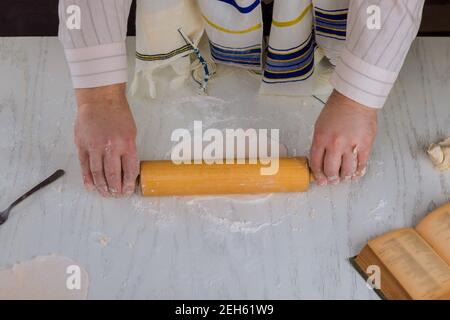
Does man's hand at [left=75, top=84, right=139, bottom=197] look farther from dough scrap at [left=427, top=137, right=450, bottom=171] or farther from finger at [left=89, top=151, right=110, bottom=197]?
dough scrap at [left=427, top=137, right=450, bottom=171]

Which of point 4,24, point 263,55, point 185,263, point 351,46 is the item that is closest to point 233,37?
point 263,55

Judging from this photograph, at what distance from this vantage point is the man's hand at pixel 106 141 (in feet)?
3.35

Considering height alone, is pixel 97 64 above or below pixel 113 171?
→ above

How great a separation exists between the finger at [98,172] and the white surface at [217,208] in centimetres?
2

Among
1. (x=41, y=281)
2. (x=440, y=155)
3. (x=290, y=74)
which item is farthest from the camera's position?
(x=290, y=74)

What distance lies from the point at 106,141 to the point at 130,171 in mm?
64

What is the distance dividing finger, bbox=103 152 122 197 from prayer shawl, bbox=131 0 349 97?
245mm

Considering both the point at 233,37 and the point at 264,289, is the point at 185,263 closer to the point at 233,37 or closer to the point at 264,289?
the point at 264,289

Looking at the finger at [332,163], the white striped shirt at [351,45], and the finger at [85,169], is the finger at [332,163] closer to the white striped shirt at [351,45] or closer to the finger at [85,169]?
the white striped shirt at [351,45]

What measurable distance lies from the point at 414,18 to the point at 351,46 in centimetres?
10

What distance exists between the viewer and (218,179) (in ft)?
3.44

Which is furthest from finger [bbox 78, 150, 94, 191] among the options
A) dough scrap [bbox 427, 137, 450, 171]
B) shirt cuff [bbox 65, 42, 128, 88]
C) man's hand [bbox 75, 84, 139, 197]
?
dough scrap [bbox 427, 137, 450, 171]

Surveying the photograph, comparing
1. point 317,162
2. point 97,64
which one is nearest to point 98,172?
point 97,64

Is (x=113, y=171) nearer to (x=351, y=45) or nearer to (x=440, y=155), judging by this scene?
(x=351, y=45)
